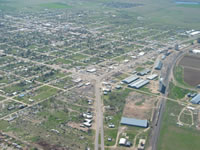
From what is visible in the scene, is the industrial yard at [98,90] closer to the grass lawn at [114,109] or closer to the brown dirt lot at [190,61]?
the brown dirt lot at [190,61]

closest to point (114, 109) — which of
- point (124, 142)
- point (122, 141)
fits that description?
point (122, 141)

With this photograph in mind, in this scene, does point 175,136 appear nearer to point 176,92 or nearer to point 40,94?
point 176,92

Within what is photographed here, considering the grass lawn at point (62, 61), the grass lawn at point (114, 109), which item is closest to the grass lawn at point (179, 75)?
the grass lawn at point (114, 109)

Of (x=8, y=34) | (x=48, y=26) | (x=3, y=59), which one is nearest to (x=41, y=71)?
(x=3, y=59)

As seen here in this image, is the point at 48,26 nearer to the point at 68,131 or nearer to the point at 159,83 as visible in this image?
the point at 159,83

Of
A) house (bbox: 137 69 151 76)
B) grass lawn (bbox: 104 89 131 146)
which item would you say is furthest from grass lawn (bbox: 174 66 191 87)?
grass lawn (bbox: 104 89 131 146)

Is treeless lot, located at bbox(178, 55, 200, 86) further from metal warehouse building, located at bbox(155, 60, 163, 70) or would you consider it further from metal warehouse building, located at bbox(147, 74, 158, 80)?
metal warehouse building, located at bbox(147, 74, 158, 80)
